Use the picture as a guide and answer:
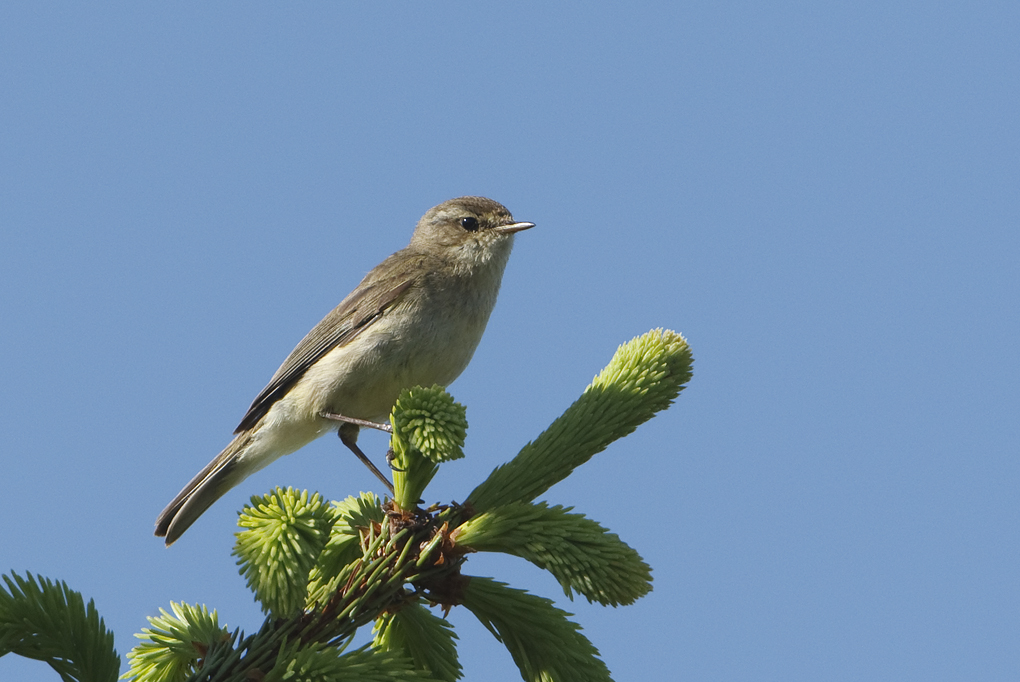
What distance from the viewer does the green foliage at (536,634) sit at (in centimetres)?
257

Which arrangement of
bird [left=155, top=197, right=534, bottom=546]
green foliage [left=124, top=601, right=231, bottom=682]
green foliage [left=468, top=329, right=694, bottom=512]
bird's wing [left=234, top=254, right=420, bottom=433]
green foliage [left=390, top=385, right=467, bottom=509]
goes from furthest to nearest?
1. bird's wing [left=234, top=254, right=420, bottom=433]
2. bird [left=155, top=197, right=534, bottom=546]
3. green foliage [left=468, top=329, right=694, bottom=512]
4. green foliage [left=390, top=385, right=467, bottom=509]
5. green foliage [left=124, top=601, right=231, bottom=682]

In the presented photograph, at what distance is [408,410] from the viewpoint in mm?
2711

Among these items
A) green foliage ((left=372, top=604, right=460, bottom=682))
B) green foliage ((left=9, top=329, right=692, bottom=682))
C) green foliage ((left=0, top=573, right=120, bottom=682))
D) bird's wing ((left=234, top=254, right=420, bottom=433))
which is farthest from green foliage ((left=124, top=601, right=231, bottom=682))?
bird's wing ((left=234, top=254, right=420, bottom=433))

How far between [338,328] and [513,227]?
1398mm

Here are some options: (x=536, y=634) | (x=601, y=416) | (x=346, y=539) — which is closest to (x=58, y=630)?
(x=346, y=539)

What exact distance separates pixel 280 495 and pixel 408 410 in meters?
0.53

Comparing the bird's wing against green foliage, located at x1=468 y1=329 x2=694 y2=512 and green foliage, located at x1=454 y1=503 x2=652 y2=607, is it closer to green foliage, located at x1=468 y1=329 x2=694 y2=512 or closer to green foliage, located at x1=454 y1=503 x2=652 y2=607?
green foliage, located at x1=468 y1=329 x2=694 y2=512

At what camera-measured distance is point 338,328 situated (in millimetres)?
5840

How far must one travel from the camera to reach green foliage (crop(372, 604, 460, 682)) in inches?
108

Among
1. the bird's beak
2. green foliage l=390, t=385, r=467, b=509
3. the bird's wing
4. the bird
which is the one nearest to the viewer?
green foliage l=390, t=385, r=467, b=509

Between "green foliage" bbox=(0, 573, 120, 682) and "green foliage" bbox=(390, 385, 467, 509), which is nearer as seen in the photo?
"green foliage" bbox=(0, 573, 120, 682)

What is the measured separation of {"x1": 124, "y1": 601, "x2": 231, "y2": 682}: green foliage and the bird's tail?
2857 millimetres

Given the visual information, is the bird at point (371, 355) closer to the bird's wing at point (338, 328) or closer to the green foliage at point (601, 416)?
the bird's wing at point (338, 328)

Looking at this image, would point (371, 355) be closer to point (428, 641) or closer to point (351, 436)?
point (351, 436)
